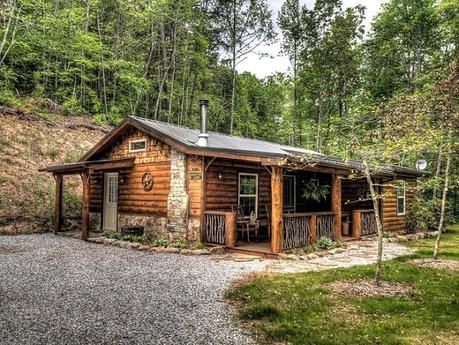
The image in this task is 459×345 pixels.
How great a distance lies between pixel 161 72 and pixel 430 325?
2221 centimetres

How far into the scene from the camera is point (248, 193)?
11.6 metres

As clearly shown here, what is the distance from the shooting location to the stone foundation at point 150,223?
1069cm

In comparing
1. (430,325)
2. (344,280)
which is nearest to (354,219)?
(344,280)

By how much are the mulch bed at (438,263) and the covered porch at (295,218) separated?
6.70ft

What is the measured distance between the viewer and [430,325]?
4137mm

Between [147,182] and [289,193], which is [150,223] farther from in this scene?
[289,193]

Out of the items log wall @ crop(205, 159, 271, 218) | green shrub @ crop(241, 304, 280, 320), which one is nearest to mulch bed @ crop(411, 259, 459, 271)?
green shrub @ crop(241, 304, 280, 320)

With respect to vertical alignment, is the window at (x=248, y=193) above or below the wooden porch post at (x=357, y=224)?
above

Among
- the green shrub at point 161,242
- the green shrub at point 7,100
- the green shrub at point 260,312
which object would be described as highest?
the green shrub at point 7,100

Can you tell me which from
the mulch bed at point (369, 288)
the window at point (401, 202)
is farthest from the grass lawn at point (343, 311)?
the window at point (401, 202)

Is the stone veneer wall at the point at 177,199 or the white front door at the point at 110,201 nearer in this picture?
the stone veneer wall at the point at 177,199

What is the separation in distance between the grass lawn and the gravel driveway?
0.46 m

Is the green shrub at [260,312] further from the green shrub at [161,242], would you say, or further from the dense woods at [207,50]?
the dense woods at [207,50]

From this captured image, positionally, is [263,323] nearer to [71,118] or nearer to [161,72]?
[71,118]
